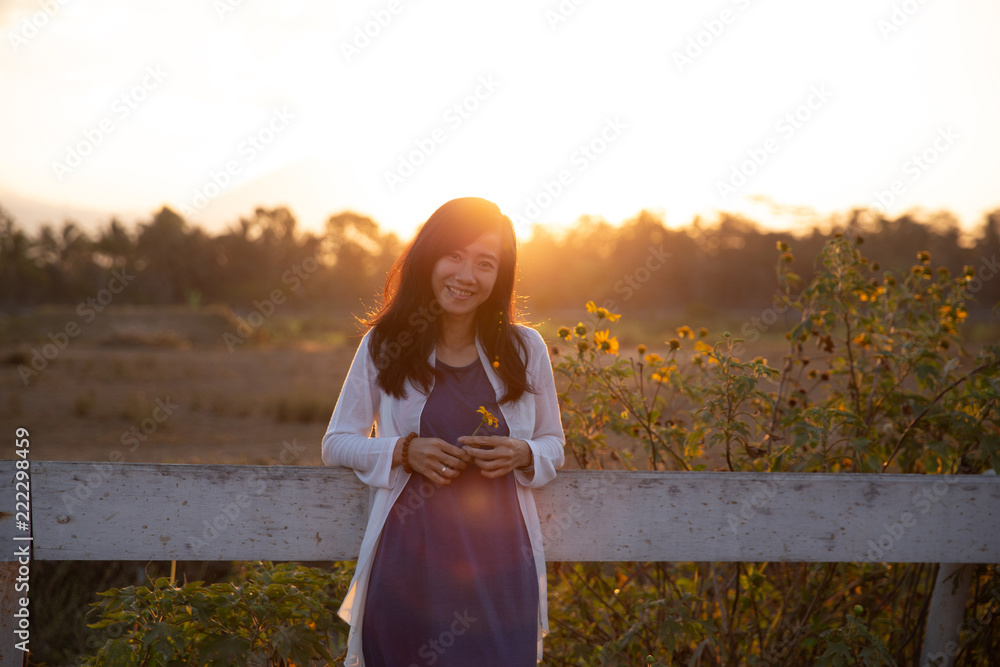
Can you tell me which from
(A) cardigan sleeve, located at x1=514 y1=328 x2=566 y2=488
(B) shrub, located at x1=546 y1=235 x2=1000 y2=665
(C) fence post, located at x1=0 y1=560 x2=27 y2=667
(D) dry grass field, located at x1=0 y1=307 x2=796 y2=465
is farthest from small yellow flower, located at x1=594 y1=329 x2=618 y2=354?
(C) fence post, located at x1=0 y1=560 x2=27 y2=667

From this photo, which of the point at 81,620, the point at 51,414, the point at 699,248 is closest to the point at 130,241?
the point at 699,248

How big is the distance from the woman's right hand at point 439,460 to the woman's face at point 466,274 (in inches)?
15.2

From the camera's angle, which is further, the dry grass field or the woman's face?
the dry grass field

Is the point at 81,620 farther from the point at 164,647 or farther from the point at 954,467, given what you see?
the point at 954,467

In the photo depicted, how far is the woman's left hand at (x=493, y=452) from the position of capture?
172 centimetres

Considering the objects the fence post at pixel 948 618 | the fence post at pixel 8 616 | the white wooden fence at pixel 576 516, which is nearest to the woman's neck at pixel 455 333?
the white wooden fence at pixel 576 516

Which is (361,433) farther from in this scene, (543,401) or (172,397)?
(172,397)

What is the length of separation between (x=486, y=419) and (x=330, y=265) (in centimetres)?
4591

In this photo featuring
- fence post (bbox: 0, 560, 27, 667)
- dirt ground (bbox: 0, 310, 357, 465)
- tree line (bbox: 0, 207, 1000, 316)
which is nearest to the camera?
fence post (bbox: 0, 560, 27, 667)

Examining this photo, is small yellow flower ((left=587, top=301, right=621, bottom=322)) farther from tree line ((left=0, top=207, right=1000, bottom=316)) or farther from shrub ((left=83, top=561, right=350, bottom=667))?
tree line ((left=0, top=207, right=1000, bottom=316))

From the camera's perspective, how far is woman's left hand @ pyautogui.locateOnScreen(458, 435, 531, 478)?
5.66 ft

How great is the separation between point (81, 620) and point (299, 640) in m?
1.97

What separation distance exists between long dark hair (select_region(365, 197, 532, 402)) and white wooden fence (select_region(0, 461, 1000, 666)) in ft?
1.04

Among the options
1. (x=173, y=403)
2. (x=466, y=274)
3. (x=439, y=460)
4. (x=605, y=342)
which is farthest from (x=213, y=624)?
(x=173, y=403)
